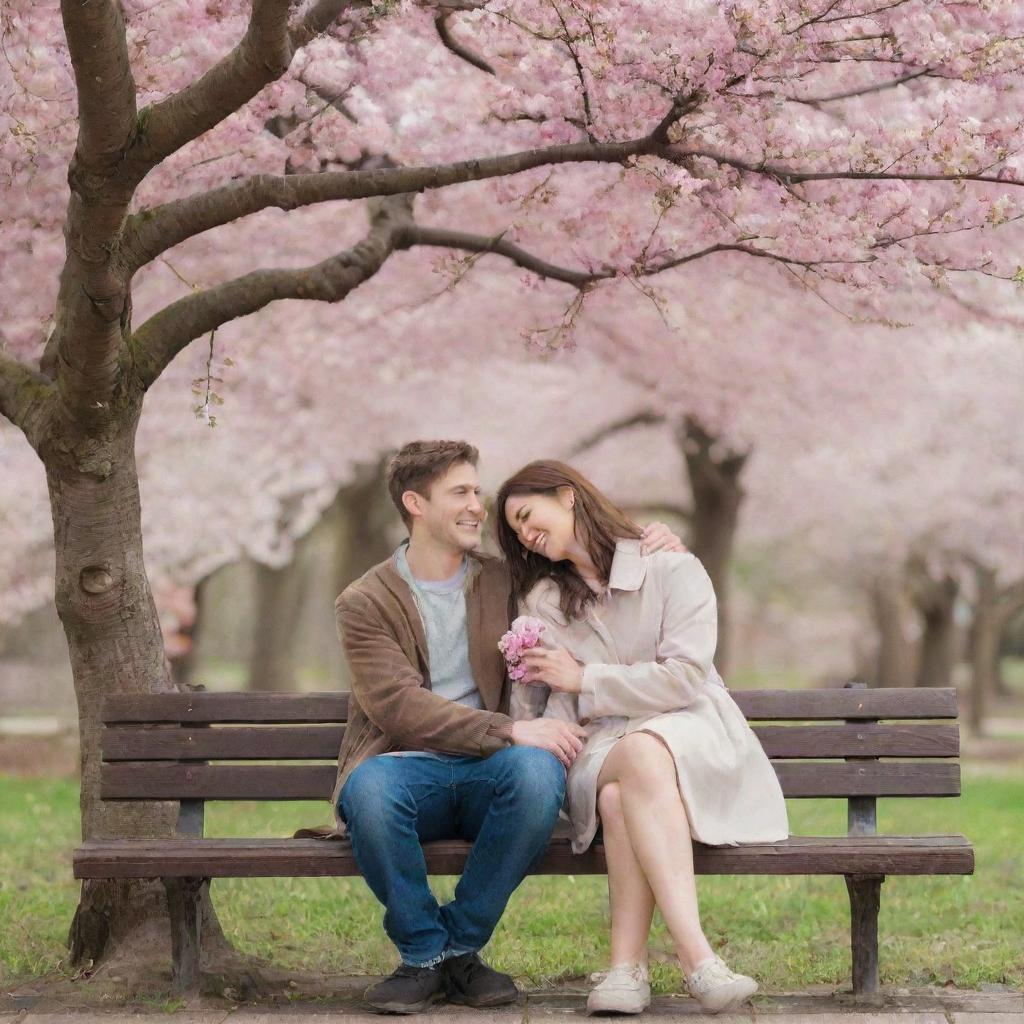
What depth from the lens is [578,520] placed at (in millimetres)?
4547

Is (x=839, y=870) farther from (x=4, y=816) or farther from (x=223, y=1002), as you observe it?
(x=4, y=816)

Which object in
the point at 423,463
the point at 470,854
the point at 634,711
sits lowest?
the point at 470,854

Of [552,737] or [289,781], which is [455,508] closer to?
[552,737]

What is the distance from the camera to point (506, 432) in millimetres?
19391

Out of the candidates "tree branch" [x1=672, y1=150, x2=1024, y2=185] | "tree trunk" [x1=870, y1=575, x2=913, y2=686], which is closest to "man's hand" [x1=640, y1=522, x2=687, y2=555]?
"tree branch" [x1=672, y1=150, x2=1024, y2=185]

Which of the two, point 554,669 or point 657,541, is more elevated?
point 657,541

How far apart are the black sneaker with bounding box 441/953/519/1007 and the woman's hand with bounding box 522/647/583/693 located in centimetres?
80

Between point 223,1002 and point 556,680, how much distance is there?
54.5 inches

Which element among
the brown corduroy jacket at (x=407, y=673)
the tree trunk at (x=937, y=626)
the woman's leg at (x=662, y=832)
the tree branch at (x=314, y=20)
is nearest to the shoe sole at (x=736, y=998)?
the woman's leg at (x=662, y=832)

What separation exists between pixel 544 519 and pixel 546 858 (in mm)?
978

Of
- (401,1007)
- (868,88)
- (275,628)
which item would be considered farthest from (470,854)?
(275,628)

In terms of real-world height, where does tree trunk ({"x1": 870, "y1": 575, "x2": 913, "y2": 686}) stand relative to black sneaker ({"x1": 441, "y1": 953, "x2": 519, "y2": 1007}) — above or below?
above

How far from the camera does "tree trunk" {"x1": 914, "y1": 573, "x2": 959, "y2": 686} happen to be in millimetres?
24984

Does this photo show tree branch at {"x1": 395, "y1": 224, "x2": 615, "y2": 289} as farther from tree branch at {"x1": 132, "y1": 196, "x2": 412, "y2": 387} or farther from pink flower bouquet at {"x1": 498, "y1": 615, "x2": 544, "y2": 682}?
pink flower bouquet at {"x1": 498, "y1": 615, "x2": 544, "y2": 682}
